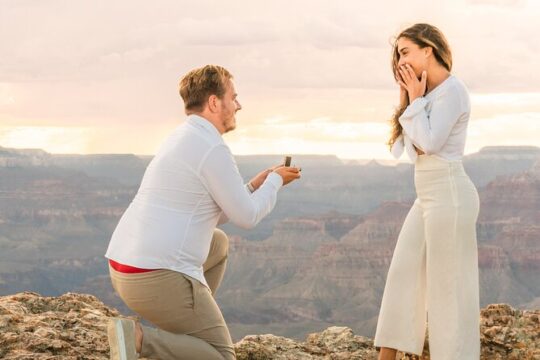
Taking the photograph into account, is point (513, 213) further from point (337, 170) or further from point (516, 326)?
point (516, 326)

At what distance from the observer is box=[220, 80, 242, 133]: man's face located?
4672mm

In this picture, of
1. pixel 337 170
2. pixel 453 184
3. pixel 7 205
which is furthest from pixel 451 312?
pixel 337 170

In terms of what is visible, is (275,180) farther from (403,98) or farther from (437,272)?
(437,272)

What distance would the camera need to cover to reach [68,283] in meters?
155

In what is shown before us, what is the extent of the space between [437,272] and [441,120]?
104 cm

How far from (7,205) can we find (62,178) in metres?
12.9

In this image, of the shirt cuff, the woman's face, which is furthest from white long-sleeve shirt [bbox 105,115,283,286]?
the woman's face

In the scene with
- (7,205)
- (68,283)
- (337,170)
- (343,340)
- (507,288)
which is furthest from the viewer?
(337,170)

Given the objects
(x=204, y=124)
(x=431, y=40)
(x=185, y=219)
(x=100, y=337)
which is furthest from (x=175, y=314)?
(x=431, y=40)

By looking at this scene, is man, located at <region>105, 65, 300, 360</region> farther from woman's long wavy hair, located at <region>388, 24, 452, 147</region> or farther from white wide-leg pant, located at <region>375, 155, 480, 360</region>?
woman's long wavy hair, located at <region>388, 24, 452, 147</region>

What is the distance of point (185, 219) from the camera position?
4.63 metres

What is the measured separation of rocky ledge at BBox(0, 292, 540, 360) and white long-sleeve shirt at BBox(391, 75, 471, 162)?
5.90ft

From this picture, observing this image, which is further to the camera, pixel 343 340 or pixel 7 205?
pixel 7 205

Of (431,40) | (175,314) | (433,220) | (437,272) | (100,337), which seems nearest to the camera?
(175,314)
